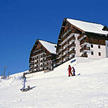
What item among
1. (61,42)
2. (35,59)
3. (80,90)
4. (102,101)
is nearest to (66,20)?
(61,42)

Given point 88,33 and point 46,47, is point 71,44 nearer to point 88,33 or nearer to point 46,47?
point 88,33

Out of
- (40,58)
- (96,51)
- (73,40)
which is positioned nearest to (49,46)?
(40,58)

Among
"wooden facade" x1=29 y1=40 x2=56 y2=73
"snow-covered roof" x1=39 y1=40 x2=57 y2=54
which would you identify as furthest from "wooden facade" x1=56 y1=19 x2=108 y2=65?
"snow-covered roof" x1=39 y1=40 x2=57 y2=54

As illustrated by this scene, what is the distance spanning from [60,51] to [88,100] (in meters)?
42.9

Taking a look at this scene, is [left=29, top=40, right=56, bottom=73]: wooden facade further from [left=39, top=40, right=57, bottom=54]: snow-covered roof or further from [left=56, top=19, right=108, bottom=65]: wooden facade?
[left=56, top=19, right=108, bottom=65]: wooden facade

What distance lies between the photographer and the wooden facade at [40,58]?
179ft

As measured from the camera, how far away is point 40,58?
192 feet

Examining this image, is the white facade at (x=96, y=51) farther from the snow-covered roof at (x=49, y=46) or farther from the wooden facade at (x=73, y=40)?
the snow-covered roof at (x=49, y=46)

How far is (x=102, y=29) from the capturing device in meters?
46.2

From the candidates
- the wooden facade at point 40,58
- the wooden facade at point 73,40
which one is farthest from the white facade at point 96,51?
the wooden facade at point 40,58

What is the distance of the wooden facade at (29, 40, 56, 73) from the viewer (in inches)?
2146

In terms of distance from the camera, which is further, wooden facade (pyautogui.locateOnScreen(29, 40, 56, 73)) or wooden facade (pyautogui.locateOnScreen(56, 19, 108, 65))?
wooden facade (pyautogui.locateOnScreen(29, 40, 56, 73))

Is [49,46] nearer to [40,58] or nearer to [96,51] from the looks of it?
[40,58]

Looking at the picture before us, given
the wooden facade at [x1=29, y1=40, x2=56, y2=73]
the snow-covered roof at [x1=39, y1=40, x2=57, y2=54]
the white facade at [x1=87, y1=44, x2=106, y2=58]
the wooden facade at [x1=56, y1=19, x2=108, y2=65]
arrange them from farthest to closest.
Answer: the snow-covered roof at [x1=39, y1=40, x2=57, y2=54] → the wooden facade at [x1=29, y1=40, x2=56, y2=73] → the wooden facade at [x1=56, y1=19, x2=108, y2=65] → the white facade at [x1=87, y1=44, x2=106, y2=58]
